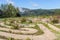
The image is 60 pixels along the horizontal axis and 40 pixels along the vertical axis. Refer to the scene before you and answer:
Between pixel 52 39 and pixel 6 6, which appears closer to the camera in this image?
pixel 52 39

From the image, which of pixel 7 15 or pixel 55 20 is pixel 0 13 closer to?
pixel 7 15

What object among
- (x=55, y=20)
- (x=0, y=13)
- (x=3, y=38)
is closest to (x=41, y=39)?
(x=3, y=38)

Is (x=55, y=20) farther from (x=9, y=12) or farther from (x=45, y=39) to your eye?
(x=9, y=12)

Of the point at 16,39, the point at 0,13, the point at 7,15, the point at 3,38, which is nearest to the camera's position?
the point at 16,39

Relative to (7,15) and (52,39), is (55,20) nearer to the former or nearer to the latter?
(52,39)

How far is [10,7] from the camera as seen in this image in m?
47.3

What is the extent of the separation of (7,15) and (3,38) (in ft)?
117

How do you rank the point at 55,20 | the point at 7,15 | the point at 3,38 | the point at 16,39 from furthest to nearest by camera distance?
1. the point at 7,15
2. the point at 55,20
3. the point at 3,38
4. the point at 16,39

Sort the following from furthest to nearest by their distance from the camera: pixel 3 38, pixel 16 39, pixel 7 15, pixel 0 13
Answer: pixel 0 13 < pixel 7 15 < pixel 3 38 < pixel 16 39

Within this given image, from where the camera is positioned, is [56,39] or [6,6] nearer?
[56,39]

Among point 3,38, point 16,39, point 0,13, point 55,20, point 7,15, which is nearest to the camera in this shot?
point 16,39

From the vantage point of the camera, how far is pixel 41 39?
9.89m

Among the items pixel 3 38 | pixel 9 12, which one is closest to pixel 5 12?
pixel 9 12

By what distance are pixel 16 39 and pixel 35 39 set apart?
1.01 metres
